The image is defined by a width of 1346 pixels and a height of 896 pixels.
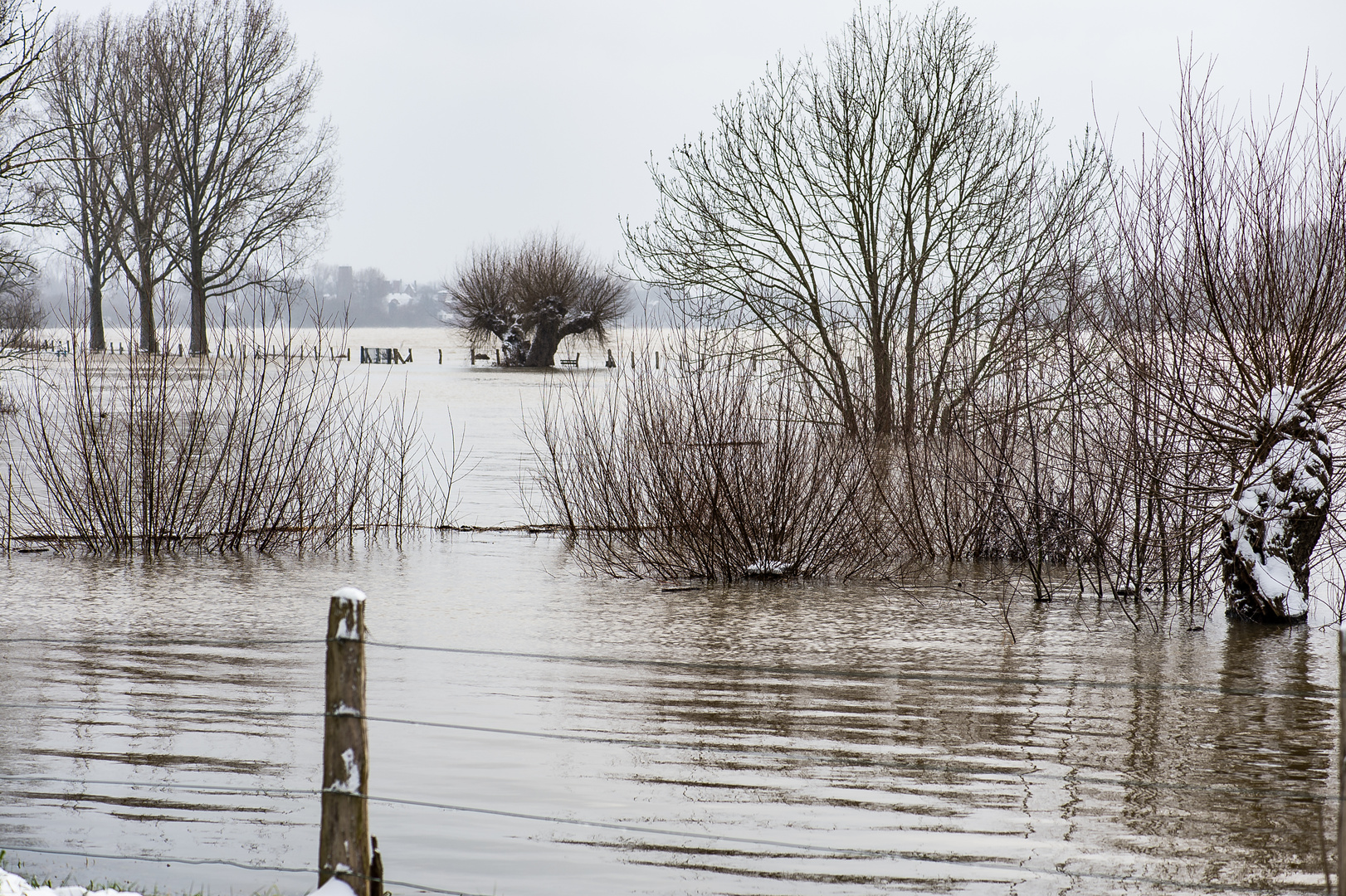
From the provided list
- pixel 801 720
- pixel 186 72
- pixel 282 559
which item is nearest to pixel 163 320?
pixel 282 559

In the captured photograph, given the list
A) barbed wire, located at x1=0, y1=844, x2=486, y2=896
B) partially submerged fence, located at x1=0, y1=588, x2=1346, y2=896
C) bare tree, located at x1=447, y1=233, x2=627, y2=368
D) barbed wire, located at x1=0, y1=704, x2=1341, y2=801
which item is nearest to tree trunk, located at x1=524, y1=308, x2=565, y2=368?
bare tree, located at x1=447, y1=233, x2=627, y2=368

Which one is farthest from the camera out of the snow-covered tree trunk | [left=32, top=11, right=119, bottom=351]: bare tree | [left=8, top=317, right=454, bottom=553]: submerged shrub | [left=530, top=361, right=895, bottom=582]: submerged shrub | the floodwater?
[left=32, top=11, right=119, bottom=351]: bare tree

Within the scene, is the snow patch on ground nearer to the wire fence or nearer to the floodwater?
the floodwater

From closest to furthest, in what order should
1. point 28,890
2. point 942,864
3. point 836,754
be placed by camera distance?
point 28,890 → point 942,864 → point 836,754

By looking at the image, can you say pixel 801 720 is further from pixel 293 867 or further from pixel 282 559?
pixel 282 559

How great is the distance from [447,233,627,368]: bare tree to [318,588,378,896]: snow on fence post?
46.8 meters

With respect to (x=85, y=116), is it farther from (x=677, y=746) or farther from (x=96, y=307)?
(x=677, y=746)

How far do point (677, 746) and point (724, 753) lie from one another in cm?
28

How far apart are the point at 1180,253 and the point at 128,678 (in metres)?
8.85

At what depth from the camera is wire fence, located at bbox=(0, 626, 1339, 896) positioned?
4.49m

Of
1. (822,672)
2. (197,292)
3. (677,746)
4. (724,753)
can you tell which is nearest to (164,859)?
(677,746)

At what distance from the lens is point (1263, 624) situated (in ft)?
34.1

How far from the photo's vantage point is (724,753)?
6.07 metres

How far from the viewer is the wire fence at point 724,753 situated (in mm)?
4488
